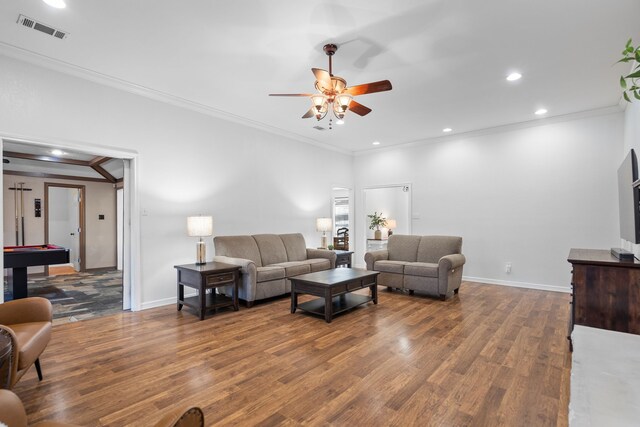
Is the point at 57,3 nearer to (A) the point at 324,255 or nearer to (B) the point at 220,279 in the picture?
(B) the point at 220,279

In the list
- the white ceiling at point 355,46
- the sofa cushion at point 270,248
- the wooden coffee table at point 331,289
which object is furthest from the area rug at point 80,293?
the white ceiling at point 355,46

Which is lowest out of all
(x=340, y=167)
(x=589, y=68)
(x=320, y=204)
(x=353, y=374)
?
(x=353, y=374)

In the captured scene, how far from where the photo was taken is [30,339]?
2182 millimetres

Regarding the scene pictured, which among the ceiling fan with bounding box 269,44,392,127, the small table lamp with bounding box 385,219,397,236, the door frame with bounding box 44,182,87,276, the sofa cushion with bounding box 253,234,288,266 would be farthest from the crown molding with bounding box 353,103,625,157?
the door frame with bounding box 44,182,87,276

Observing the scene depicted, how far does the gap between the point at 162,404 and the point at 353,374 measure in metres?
1.35

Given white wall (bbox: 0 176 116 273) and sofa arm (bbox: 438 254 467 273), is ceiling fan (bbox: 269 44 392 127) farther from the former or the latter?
white wall (bbox: 0 176 116 273)

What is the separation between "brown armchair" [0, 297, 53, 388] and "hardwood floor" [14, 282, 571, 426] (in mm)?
300

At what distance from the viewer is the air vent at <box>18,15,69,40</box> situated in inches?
111

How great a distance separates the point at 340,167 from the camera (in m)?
7.80

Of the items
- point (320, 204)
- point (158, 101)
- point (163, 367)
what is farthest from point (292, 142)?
point (163, 367)

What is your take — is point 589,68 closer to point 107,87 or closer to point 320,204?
point 320,204

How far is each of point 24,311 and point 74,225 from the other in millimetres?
6689

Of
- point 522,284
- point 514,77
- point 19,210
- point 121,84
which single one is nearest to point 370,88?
point 514,77

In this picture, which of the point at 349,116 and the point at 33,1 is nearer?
the point at 33,1
